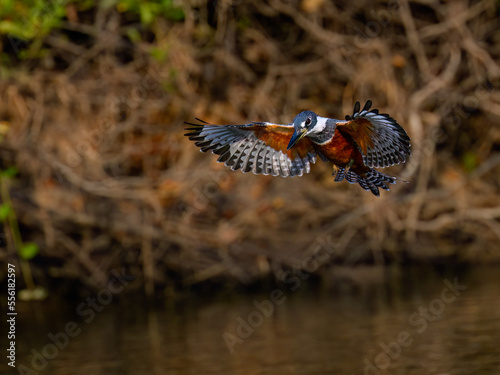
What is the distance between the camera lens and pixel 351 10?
8.81 metres

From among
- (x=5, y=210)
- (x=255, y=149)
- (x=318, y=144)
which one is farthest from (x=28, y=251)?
(x=318, y=144)

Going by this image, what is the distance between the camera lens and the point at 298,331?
20.9ft

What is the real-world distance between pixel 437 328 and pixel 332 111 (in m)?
3.53

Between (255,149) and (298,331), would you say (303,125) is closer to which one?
(255,149)

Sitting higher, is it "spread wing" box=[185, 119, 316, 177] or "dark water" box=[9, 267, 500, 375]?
"spread wing" box=[185, 119, 316, 177]

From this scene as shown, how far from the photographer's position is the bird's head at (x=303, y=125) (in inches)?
159

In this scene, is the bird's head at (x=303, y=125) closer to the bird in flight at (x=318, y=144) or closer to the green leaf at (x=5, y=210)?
the bird in flight at (x=318, y=144)

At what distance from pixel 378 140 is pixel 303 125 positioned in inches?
17.8

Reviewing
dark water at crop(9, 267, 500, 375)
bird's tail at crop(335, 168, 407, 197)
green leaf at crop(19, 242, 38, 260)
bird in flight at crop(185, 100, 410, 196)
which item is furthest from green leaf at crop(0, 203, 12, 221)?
bird's tail at crop(335, 168, 407, 197)

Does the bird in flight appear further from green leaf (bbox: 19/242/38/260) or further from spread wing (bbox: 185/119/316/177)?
green leaf (bbox: 19/242/38/260)

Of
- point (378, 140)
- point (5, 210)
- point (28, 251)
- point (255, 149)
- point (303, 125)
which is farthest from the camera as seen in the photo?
point (28, 251)

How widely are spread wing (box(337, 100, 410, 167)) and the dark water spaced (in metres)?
1.51

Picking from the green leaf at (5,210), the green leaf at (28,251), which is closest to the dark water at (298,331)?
the green leaf at (28,251)

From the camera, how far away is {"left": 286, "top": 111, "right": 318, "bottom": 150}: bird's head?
159 inches
